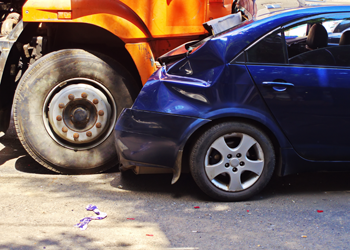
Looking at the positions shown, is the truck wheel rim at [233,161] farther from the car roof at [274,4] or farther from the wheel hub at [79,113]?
the wheel hub at [79,113]

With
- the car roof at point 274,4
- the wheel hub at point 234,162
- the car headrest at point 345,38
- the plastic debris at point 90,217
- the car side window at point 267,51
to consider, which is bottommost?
the plastic debris at point 90,217

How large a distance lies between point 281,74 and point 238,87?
38cm

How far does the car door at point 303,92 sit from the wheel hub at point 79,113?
1.65 metres

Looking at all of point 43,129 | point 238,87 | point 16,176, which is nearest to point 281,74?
point 238,87

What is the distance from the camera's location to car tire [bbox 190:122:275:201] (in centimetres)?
362

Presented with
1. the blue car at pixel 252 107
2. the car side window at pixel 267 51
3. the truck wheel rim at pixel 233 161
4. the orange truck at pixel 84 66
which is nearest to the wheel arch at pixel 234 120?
the blue car at pixel 252 107

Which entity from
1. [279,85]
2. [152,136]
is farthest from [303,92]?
[152,136]

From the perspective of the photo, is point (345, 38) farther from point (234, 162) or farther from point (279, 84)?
point (234, 162)

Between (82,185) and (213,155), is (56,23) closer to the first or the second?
(82,185)

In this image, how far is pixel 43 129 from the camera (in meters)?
4.38

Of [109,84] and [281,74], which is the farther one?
[109,84]

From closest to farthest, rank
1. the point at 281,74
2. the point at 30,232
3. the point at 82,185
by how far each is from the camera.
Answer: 1. the point at 30,232
2. the point at 281,74
3. the point at 82,185

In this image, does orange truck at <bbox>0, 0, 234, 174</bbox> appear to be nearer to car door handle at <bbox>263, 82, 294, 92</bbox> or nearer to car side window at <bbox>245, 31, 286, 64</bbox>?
car side window at <bbox>245, 31, 286, 64</bbox>

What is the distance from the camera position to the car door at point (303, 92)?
3562mm
